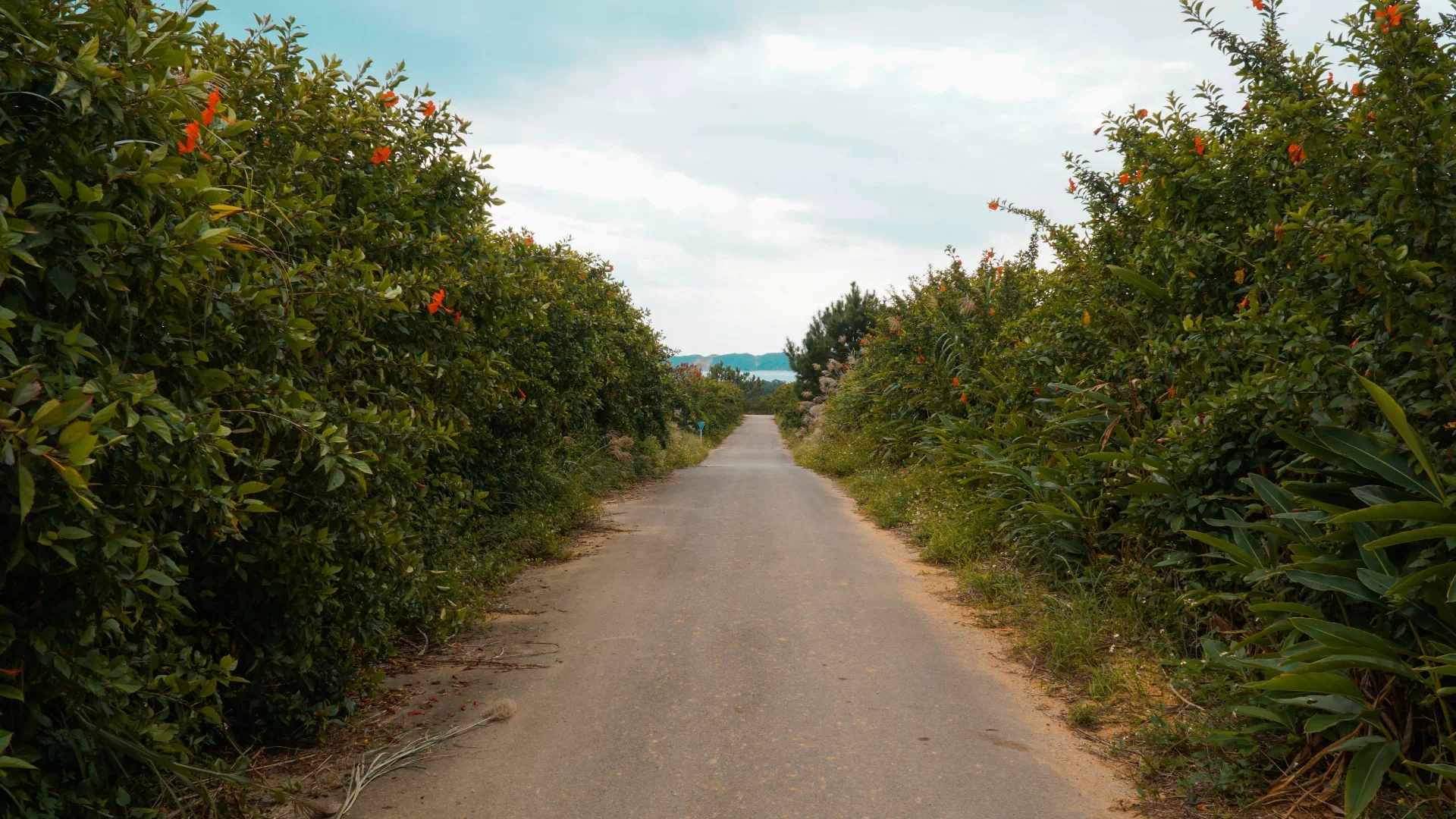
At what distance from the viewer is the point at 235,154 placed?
362 cm

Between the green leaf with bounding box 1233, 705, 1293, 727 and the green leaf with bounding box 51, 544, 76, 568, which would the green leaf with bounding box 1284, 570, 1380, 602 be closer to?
the green leaf with bounding box 1233, 705, 1293, 727


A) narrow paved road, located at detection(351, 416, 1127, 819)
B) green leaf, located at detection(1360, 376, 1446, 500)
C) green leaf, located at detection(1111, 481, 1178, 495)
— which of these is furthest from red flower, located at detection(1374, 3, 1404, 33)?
narrow paved road, located at detection(351, 416, 1127, 819)

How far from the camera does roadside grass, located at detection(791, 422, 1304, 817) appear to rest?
3891mm

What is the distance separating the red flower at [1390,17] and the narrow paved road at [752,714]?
349 cm

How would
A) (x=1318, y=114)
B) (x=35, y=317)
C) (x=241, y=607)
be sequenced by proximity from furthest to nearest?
1. (x=1318, y=114)
2. (x=241, y=607)
3. (x=35, y=317)

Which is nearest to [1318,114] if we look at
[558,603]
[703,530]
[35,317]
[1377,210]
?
[1377,210]

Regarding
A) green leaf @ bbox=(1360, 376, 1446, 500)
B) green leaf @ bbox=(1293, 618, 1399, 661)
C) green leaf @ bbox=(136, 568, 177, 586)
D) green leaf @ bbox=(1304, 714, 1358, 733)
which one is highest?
green leaf @ bbox=(1360, 376, 1446, 500)

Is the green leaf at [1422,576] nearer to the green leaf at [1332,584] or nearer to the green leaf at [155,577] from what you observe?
the green leaf at [1332,584]

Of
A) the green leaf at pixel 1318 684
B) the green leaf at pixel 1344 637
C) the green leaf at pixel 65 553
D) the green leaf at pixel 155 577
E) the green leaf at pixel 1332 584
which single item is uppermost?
the green leaf at pixel 65 553

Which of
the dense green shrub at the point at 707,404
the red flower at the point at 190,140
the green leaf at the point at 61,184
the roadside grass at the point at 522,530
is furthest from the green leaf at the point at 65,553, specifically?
the dense green shrub at the point at 707,404

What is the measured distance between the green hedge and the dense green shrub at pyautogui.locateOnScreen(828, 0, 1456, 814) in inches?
158

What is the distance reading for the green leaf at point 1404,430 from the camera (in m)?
3.45

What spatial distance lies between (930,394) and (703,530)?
483 cm

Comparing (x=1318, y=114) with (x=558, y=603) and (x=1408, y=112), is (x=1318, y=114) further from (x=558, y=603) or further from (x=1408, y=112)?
(x=558, y=603)
